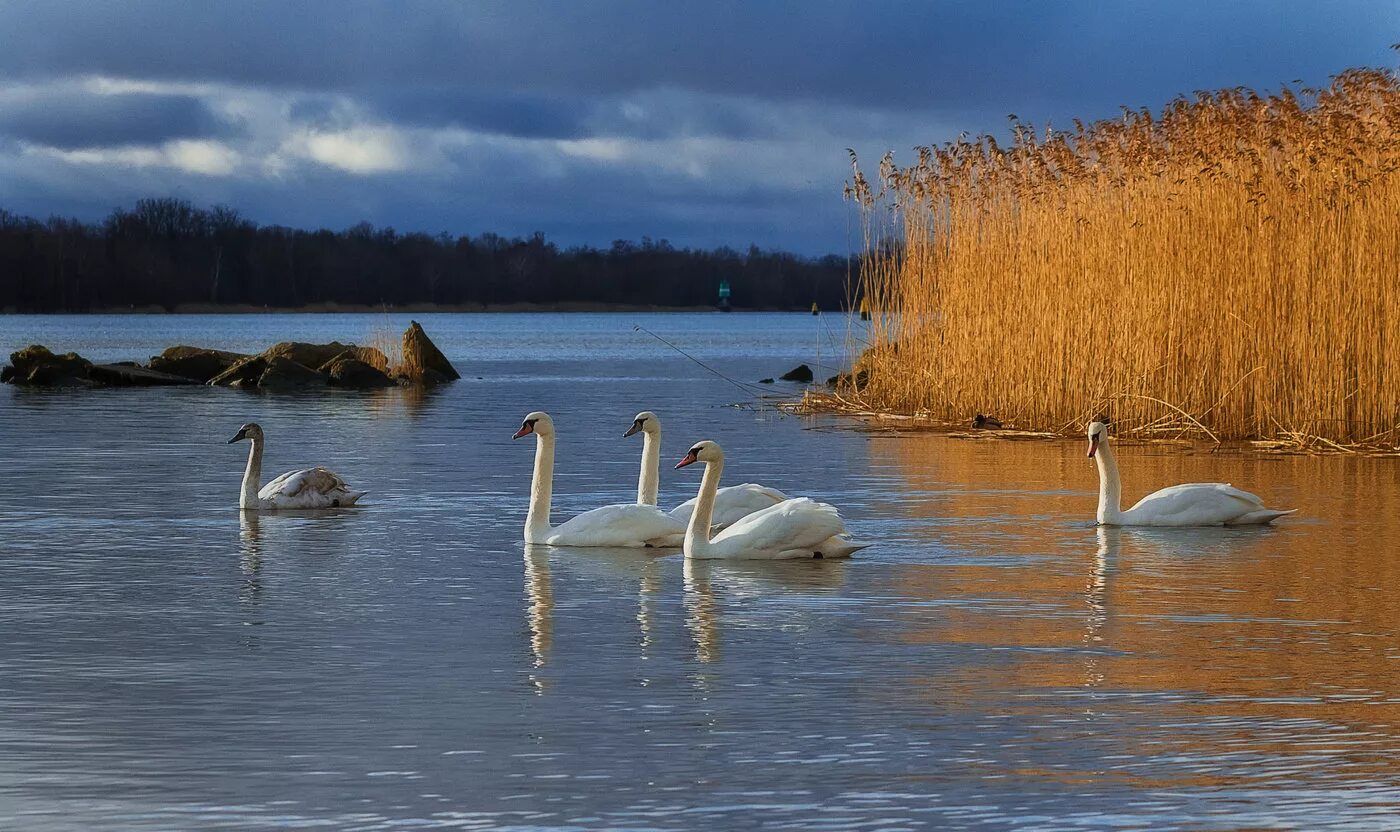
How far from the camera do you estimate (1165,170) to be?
19.0m

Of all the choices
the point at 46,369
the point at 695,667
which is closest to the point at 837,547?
the point at 695,667

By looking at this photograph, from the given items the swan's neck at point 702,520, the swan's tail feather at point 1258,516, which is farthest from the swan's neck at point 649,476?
the swan's tail feather at point 1258,516

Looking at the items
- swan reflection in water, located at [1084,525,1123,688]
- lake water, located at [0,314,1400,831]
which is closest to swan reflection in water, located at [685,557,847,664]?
lake water, located at [0,314,1400,831]

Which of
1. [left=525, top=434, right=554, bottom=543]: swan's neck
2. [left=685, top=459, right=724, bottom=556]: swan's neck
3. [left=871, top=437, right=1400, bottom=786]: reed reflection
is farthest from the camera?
[left=525, top=434, right=554, bottom=543]: swan's neck

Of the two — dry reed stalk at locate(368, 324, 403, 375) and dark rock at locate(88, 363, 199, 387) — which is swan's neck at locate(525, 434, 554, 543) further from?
dry reed stalk at locate(368, 324, 403, 375)

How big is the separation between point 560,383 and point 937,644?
101 ft

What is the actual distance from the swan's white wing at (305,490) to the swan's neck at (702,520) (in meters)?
3.83

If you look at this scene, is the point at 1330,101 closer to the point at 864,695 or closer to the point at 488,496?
the point at 488,496

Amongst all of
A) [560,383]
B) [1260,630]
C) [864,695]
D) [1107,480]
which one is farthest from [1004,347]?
[560,383]

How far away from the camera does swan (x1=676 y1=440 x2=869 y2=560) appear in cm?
1095

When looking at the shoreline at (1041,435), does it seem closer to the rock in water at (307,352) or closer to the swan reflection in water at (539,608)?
the swan reflection in water at (539,608)

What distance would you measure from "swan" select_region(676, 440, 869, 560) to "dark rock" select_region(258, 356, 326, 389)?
977 inches

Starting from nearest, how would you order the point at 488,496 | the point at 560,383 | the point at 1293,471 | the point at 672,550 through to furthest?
1. the point at 672,550
2. the point at 488,496
3. the point at 1293,471
4. the point at 560,383

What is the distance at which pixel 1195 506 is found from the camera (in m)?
12.6
